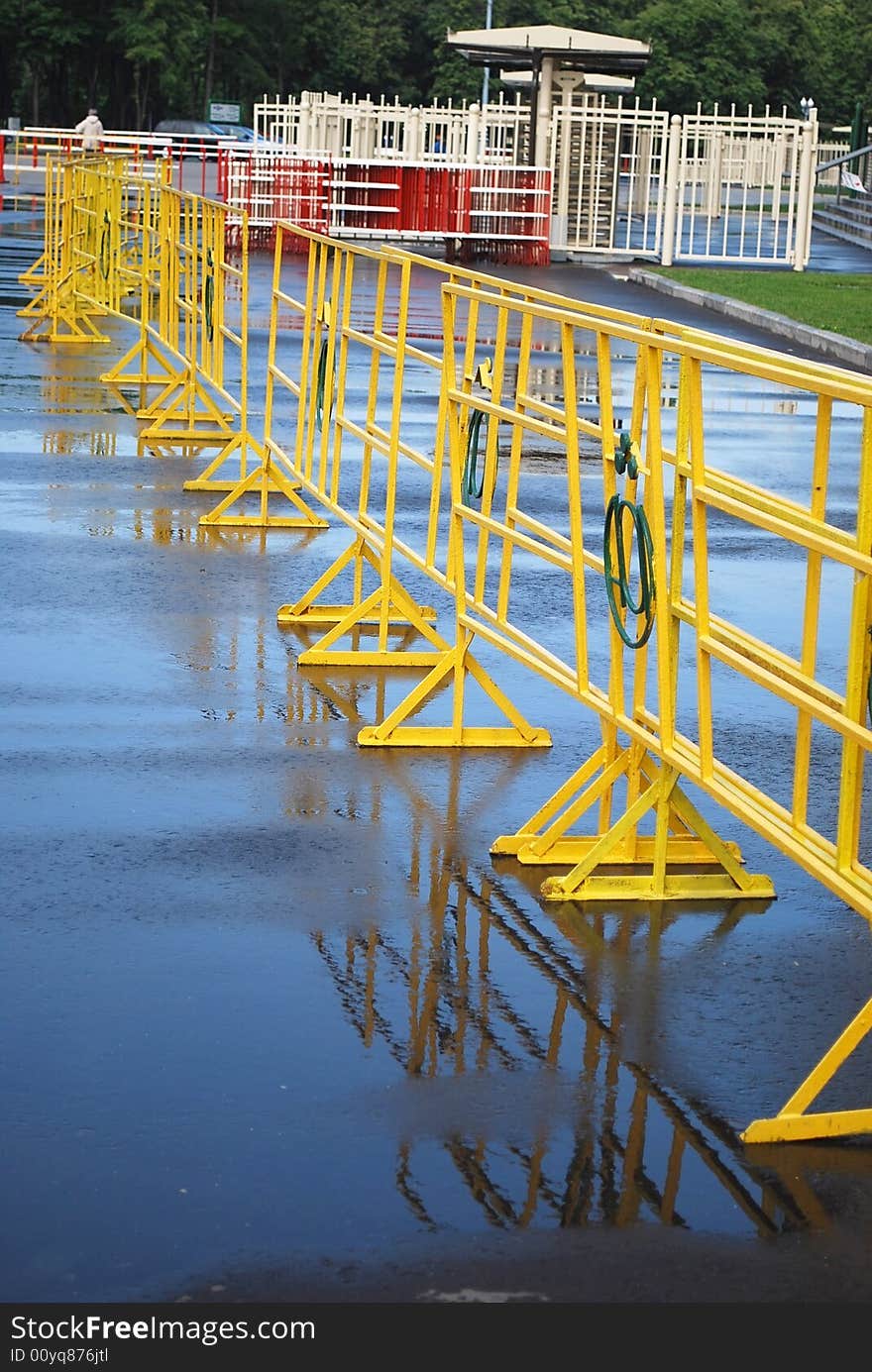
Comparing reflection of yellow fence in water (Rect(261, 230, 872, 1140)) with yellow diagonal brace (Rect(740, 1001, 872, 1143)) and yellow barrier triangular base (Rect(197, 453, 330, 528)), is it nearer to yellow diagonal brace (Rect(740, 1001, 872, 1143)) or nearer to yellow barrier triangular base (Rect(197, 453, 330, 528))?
yellow diagonal brace (Rect(740, 1001, 872, 1143))

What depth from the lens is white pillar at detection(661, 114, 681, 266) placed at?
114 ft

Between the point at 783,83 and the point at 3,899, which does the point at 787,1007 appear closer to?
the point at 3,899

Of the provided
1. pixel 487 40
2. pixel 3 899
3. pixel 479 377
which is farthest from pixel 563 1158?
pixel 487 40

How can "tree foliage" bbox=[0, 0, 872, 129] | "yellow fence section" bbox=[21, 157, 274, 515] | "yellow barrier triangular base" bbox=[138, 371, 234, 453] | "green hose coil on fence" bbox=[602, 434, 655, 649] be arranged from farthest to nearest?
"tree foliage" bbox=[0, 0, 872, 129]
"yellow barrier triangular base" bbox=[138, 371, 234, 453]
"yellow fence section" bbox=[21, 157, 274, 515]
"green hose coil on fence" bbox=[602, 434, 655, 649]

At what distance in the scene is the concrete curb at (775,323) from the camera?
21891 mm

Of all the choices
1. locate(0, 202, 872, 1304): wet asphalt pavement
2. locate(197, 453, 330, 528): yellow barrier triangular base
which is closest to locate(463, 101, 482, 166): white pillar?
locate(197, 453, 330, 528): yellow barrier triangular base

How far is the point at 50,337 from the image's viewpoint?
21.6 meters

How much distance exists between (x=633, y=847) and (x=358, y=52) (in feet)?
329

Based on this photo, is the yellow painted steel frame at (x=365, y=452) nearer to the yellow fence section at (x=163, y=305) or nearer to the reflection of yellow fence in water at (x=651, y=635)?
the reflection of yellow fence in water at (x=651, y=635)

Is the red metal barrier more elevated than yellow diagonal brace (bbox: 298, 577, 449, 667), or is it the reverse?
the red metal barrier

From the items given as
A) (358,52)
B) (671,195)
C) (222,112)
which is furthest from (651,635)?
(358,52)

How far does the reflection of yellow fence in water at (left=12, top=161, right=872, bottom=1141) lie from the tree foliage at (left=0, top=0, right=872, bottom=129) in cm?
7418

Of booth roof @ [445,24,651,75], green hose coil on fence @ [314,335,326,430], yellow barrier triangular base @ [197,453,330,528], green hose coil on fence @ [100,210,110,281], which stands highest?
booth roof @ [445,24,651,75]

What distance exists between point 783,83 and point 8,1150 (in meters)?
106
